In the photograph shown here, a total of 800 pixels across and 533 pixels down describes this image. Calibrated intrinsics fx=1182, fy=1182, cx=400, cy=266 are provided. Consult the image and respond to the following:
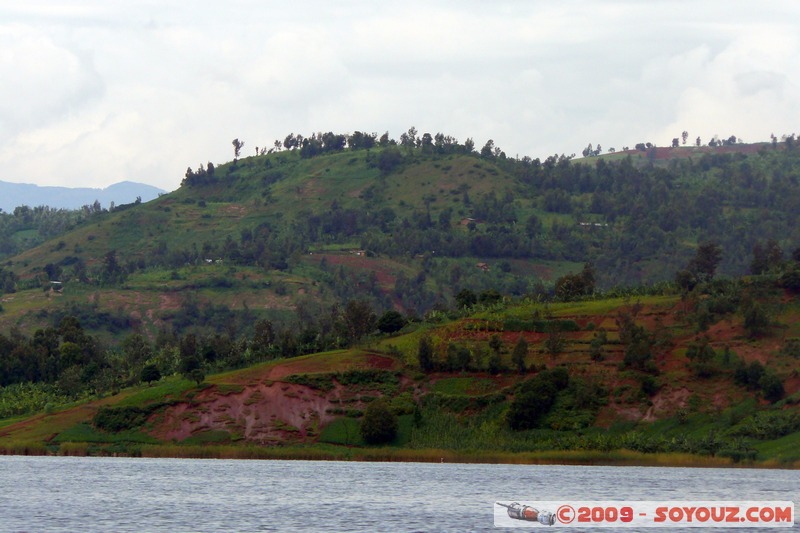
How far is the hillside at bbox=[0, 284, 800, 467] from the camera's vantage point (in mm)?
121938

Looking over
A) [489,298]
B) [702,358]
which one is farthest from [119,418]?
[702,358]

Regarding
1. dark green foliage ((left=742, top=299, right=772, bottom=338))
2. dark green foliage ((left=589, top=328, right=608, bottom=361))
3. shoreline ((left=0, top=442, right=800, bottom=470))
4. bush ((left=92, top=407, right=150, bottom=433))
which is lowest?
shoreline ((left=0, top=442, right=800, bottom=470))

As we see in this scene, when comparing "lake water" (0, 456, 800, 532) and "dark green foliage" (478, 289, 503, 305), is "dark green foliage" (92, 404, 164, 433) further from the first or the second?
"dark green foliage" (478, 289, 503, 305)

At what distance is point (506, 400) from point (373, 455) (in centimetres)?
1788

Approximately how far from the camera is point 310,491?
81688mm

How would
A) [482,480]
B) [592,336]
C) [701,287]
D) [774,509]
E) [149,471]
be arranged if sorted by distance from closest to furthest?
[774,509] < [482,480] < [149,471] < [592,336] < [701,287]

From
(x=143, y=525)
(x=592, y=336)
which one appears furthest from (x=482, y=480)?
(x=592, y=336)

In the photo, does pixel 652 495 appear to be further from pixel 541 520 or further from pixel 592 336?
pixel 592 336

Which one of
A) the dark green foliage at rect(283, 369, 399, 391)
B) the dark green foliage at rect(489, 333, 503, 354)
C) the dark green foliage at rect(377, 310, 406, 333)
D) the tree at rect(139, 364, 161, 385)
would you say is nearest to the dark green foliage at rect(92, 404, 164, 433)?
the tree at rect(139, 364, 161, 385)

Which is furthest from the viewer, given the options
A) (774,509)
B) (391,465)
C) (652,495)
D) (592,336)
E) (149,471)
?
(592,336)

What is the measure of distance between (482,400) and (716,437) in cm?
2707

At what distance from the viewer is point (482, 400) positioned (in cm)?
13225

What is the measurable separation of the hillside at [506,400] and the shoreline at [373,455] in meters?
0.23

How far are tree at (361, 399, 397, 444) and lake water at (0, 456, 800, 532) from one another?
9201mm
